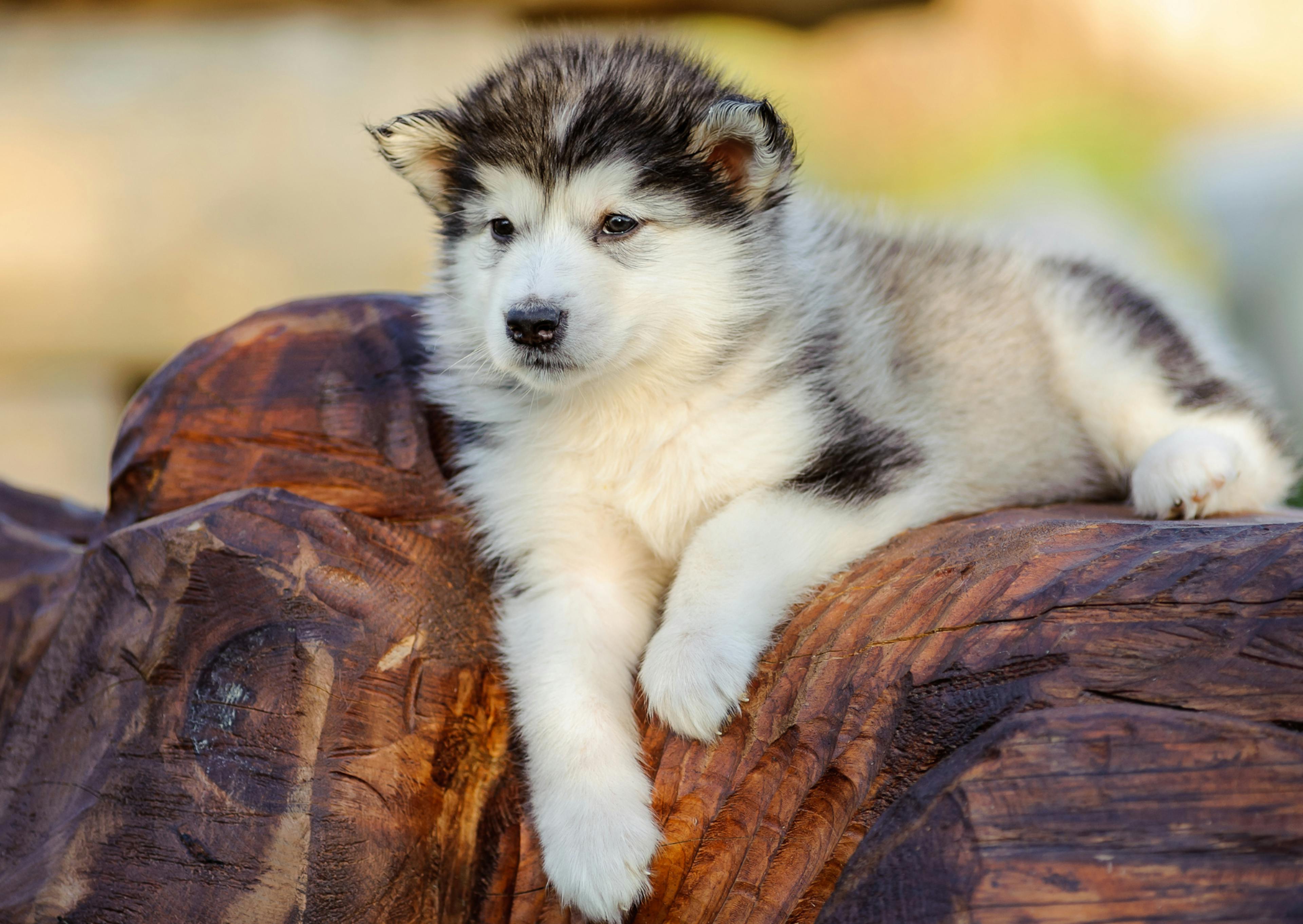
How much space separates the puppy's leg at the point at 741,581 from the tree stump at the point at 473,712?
0.25 feet

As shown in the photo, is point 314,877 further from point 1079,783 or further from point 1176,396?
point 1176,396

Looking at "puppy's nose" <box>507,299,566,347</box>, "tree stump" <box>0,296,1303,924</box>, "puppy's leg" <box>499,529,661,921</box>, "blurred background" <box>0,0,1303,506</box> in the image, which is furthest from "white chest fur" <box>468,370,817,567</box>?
"blurred background" <box>0,0,1303,506</box>

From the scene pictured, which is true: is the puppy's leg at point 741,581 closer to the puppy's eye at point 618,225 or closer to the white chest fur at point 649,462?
the white chest fur at point 649,462

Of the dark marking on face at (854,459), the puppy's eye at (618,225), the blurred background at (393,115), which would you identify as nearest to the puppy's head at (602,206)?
A: the puppy's eye at (618,225)

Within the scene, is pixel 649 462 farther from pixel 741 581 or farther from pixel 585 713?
pixel 585 713

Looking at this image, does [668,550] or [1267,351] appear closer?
[668,550]

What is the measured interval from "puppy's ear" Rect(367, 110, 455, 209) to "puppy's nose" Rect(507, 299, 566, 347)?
0.73 metres

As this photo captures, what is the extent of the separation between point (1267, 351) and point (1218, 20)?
9.31ft

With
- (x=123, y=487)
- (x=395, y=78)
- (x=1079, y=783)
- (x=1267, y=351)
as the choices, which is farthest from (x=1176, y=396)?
(x=395, y=78)

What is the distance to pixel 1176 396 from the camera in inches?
131

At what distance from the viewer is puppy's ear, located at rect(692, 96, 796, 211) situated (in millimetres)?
2611

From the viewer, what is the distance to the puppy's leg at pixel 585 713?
85.2 inches

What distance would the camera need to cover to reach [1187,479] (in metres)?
2.78

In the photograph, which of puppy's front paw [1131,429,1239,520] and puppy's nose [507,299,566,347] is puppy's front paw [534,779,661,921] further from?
puppy's front paw [1131,429,1239,520]
